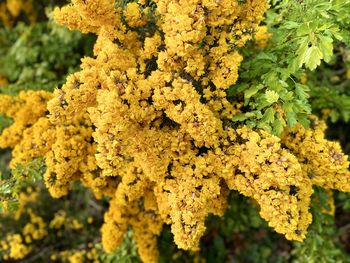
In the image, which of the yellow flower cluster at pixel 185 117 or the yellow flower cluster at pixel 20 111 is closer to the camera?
the yellow flower cluster at pixel 185 117

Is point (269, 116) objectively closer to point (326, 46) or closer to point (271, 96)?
point (271, 96)

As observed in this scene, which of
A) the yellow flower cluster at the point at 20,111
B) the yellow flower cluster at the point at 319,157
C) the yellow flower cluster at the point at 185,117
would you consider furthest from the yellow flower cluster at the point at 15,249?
the yellow flower cluster at the point at 319,157

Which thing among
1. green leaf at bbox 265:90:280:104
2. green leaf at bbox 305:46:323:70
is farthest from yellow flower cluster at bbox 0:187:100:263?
green leaf at bbox 305:46:323:70

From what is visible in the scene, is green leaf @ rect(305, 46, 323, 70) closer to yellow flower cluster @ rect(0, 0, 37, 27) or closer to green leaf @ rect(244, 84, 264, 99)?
green leaf @ rect(244, 84, 264, 99)

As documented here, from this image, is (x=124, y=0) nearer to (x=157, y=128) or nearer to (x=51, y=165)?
(x=157, y=128)

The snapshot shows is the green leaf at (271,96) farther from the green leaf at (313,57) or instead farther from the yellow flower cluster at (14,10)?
the yellow flower cluster at (14,10)

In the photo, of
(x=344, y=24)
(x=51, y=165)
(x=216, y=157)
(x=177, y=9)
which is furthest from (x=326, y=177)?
(x=51, y=165)
